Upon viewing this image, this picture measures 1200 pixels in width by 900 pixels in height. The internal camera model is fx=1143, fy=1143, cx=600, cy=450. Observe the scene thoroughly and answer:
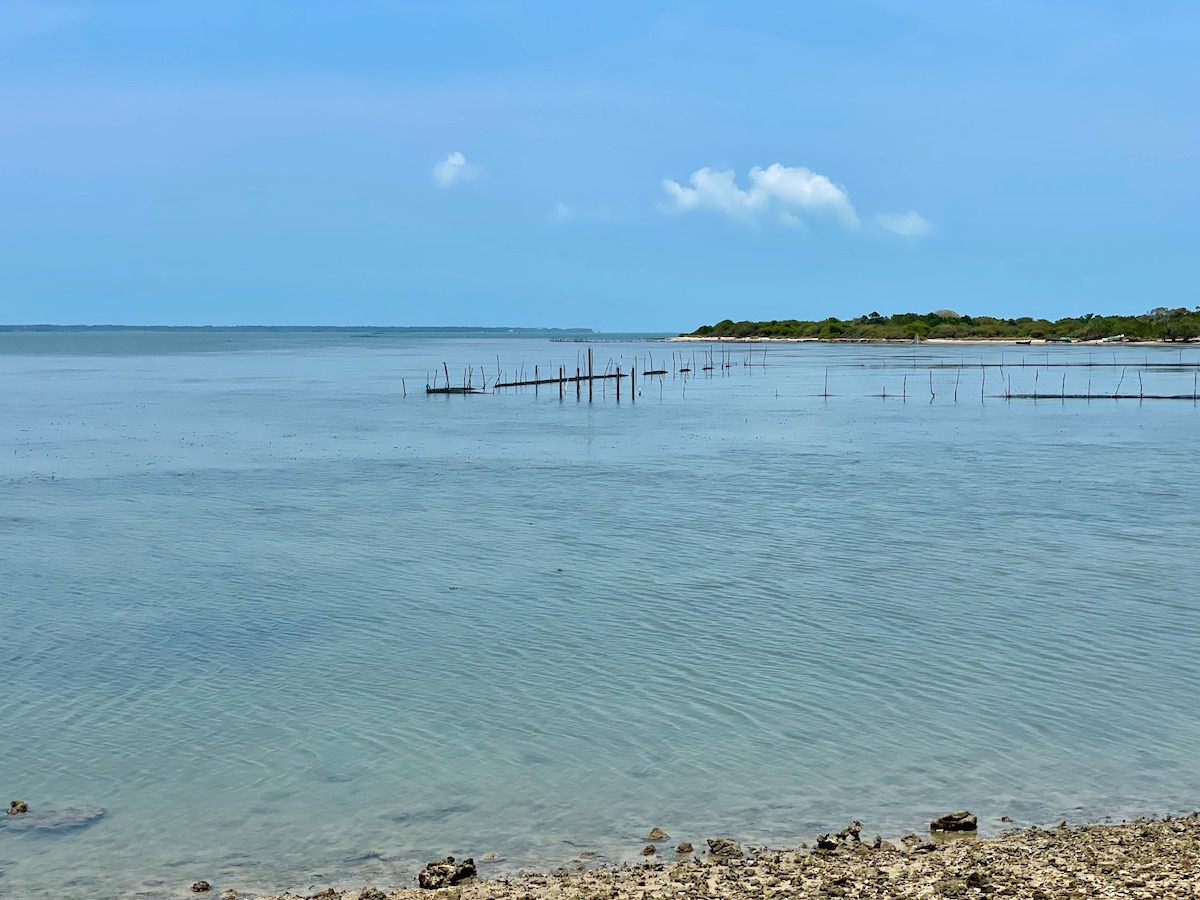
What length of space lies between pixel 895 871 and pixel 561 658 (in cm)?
719

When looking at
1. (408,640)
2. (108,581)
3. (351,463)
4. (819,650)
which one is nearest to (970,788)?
(819,650)

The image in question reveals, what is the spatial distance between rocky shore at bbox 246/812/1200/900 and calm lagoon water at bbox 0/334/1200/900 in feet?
1.72

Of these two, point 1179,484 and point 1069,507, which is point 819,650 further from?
point 1179,484

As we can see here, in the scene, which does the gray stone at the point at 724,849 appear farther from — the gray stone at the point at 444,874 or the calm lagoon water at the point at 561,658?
the gray stone at the point at 444,874

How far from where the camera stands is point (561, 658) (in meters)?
15.1

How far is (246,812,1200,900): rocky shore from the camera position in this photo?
26.2 feet

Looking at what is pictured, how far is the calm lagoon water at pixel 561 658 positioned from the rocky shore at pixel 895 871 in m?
0.53

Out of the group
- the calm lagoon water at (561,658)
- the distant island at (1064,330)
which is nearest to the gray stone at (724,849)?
the calm lagoon water at (561,658)

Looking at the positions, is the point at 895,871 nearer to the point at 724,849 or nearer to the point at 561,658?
the point at 724,849

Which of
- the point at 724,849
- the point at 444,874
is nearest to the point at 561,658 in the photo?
the point at 724,849

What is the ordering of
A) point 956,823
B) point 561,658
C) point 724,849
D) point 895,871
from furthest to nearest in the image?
point 561,658 → point 956,823 → point 724,849 → point 895,871

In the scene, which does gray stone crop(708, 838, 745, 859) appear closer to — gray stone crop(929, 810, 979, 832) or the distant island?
gray stone crop(929, 810, 979, 832)

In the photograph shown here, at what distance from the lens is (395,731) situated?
1242 centimetres

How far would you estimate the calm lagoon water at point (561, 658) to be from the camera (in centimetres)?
1022
